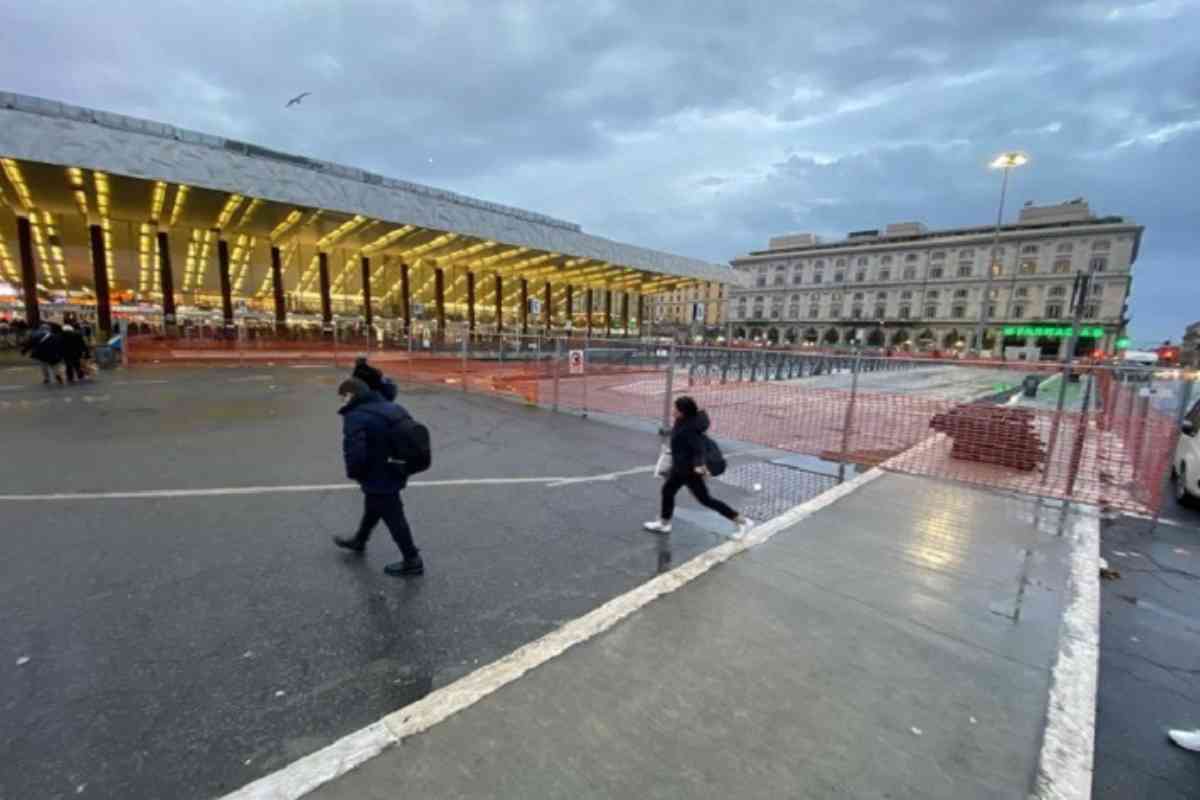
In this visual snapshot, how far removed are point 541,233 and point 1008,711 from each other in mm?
35796

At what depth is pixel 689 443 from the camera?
4672mm

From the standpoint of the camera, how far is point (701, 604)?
3533mm

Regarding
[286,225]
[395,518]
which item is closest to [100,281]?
[286,225]

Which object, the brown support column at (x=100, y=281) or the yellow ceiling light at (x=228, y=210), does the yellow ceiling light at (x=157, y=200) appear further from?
the brown support column at (x=100, y=281)

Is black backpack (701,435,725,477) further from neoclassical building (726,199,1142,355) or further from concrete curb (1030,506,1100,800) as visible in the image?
neoclassical building (726,199,1142,355)

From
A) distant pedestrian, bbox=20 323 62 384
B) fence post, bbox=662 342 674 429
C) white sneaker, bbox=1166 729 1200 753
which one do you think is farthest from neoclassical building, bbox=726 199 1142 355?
white sneaker, bbox=1166 729 1200 753

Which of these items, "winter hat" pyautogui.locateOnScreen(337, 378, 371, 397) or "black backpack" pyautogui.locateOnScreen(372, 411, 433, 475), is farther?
"winter hat" pyautogui.locateOnScreen(337, 378, 371, 397)

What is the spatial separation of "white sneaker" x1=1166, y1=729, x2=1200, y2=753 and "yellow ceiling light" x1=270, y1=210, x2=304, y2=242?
3308 centimetres

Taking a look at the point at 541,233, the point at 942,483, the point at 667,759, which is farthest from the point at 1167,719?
the point at 541,233

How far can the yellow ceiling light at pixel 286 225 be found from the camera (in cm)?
2784

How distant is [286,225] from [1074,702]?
36858 millimetres

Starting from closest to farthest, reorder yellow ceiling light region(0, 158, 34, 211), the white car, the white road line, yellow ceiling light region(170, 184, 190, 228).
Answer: the white road line, the white car, yellow ceiling light region(0, 158, 34, 211), yellow ceiling light region(170, 184, 190, 228)

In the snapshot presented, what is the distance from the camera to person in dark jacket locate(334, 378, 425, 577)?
12.4ft

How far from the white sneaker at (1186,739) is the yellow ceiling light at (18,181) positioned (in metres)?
31.3
